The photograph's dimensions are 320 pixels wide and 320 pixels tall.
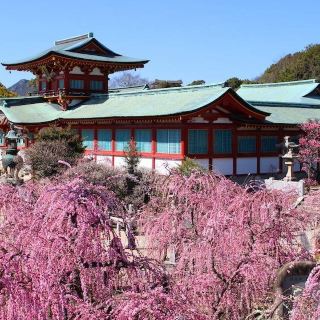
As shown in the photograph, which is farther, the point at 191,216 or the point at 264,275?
the point at 191,216

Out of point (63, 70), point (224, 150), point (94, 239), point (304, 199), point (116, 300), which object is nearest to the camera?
point (116, 300)

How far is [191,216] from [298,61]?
53338mm

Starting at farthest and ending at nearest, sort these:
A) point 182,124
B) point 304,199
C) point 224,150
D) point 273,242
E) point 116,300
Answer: point 224,150 → point 182,124 → point 304,199 → point 273,242 → point 116,300

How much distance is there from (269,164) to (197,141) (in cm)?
437

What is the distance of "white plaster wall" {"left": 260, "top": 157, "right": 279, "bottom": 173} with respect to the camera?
23391mm

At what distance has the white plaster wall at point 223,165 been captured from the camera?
850 inches

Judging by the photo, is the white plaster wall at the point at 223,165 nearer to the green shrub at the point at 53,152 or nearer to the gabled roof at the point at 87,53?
the green shrub at the point at 53,152

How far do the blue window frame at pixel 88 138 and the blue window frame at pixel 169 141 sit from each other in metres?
5.67

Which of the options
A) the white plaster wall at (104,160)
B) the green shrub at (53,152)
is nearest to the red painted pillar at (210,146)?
the white plaster wall at (104,160)

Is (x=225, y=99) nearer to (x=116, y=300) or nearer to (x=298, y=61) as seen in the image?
(x=116, y=300)

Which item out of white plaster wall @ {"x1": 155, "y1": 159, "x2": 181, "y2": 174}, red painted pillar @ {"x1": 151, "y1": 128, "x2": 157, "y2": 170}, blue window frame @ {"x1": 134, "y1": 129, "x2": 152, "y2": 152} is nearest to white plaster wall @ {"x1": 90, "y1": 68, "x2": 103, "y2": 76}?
blue window frame @ {"x1": 134, "y1": 129, "x2": 152, "y2": 152}

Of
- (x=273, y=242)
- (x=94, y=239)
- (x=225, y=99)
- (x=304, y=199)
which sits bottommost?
(x=304, y=199)

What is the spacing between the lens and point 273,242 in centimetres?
693

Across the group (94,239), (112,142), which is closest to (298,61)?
(112,142)
